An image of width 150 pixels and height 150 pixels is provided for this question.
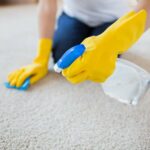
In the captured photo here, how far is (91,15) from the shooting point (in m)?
1.03

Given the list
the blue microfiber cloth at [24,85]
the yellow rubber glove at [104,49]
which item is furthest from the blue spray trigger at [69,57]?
the blue microfiber cloth at [24,85]

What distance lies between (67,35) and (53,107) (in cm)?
35

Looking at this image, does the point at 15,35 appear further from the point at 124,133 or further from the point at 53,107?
the point at 124,133

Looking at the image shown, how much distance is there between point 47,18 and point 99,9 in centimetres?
19

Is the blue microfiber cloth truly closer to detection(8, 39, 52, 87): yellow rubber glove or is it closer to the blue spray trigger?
detection(8, 39, 52, 87): yellow rubber glove

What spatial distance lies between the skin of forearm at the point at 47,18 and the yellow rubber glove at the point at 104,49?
0.40 metres

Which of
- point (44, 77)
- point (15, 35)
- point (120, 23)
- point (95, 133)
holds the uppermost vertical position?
point (120, 23)

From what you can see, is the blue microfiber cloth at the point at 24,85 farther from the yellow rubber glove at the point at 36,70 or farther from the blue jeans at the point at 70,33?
the blue jeans at the point at 70,33

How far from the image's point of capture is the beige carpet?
632 mm

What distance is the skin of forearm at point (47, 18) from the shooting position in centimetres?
96

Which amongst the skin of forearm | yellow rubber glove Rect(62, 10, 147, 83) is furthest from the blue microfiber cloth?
yellow rubber glove Rect(62, 10, 147, 83)

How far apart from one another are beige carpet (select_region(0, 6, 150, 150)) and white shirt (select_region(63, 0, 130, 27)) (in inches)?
8.2

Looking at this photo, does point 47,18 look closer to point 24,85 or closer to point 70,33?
point 70,33

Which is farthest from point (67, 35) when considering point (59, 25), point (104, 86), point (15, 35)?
point (15, 35)
